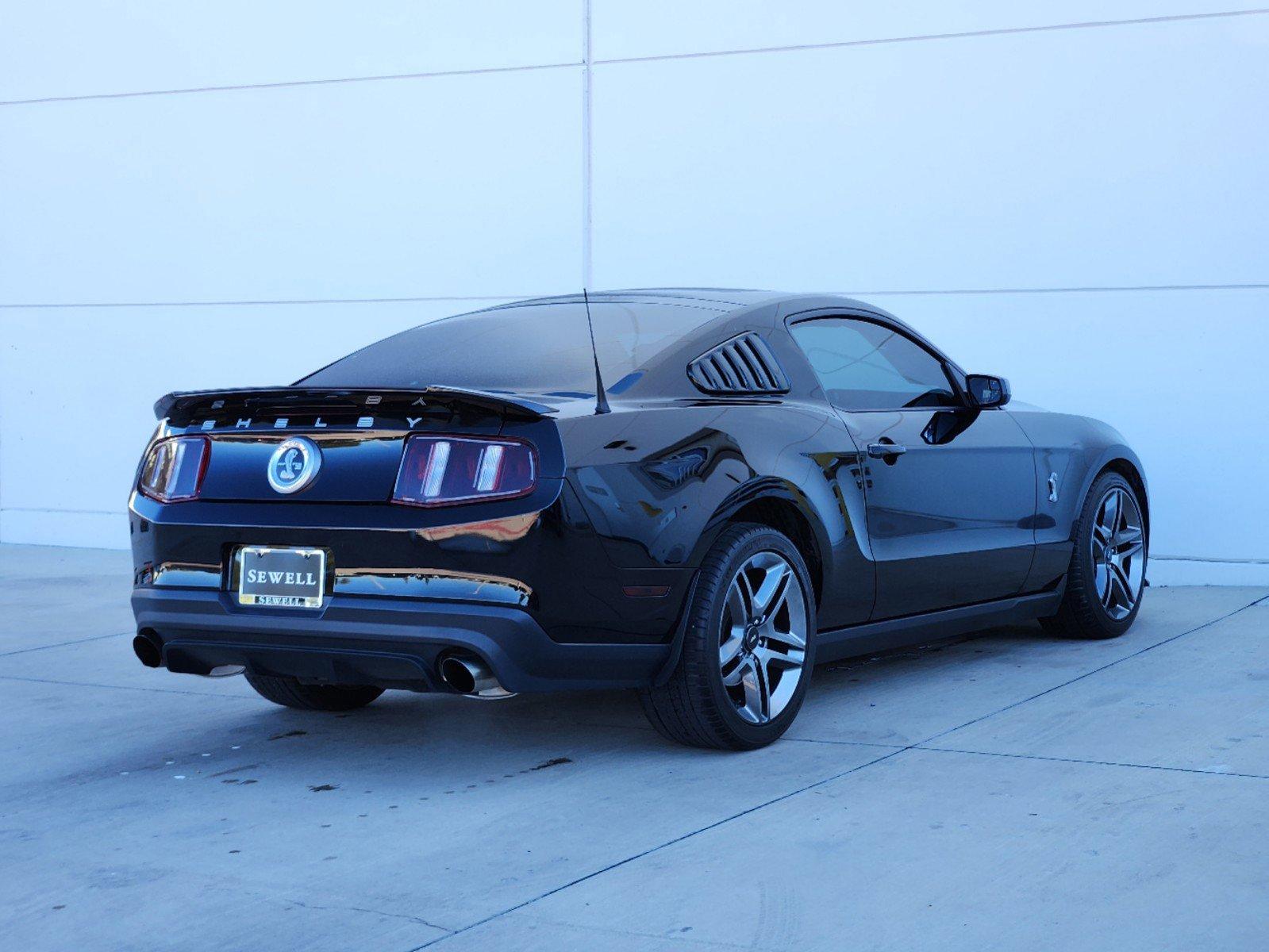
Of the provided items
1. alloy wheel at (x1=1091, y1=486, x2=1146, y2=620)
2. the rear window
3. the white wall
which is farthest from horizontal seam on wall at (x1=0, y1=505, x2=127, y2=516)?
alloy wheel at (x1=1091, y1=486, x2=1146, y2=620)

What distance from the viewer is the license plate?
4.40 m

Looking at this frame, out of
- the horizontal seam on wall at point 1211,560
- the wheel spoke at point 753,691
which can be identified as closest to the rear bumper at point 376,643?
the wheel spoke at point 753,691

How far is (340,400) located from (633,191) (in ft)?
20.1

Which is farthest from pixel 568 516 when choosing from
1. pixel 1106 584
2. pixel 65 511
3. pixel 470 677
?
pixel 65 511

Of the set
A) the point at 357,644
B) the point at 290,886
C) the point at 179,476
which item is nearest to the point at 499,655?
the point at 357,644

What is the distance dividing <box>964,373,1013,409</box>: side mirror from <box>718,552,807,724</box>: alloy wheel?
1538 mm

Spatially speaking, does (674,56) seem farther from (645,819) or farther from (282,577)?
(645,819)

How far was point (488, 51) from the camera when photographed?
1070cm

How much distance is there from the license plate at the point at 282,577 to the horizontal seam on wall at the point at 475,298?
399cm

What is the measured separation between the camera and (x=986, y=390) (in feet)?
20.2

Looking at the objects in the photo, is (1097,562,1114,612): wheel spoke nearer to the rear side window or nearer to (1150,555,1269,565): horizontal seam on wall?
the rear side window

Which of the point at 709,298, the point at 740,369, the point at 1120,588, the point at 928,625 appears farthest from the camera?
the point at 1120,588

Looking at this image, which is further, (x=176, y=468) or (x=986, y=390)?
(x=986, y=390)

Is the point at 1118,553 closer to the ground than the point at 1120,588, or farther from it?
farther from it
